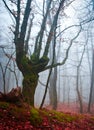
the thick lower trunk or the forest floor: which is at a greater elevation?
the thick lower trunk

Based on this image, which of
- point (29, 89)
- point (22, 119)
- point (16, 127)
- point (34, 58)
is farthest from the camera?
point (34, 58)

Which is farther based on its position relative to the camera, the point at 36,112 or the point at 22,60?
the point at 22,60

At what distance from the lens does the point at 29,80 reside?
10.3 m

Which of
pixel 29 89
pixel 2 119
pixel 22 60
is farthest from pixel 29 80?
pixel 2 119

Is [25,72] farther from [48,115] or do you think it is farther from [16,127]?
[16,127]

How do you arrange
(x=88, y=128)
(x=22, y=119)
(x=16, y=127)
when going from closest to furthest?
(x=16, y=127), (x=22, y=119), (x=88, y=128)

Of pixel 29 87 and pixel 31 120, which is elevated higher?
pixel 29 87

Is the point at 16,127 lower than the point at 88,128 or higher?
higher

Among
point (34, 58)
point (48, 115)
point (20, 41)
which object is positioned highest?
point (20, 41)

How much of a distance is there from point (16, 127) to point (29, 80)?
350 centimetres

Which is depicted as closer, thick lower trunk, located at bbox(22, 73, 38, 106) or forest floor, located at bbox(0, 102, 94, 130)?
forest floor, located at bbox(0, 102, 94, 130)

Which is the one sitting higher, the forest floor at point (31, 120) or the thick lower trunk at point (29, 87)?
the thick lower trunk at point (29, 87)

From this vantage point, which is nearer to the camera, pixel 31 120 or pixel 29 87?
pixel 31 120

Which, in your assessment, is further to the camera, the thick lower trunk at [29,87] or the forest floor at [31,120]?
the thick lower trunk at [29,87]
